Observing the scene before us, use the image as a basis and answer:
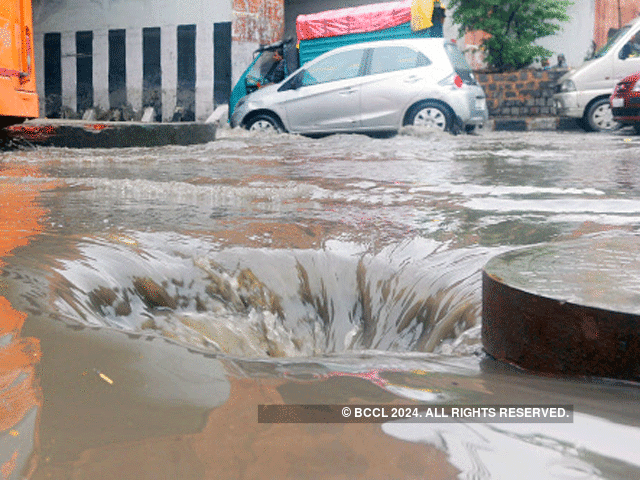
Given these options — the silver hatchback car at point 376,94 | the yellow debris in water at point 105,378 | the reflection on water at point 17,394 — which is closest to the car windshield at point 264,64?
the silver hatchback car at point 376,94

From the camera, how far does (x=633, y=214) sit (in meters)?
3.14

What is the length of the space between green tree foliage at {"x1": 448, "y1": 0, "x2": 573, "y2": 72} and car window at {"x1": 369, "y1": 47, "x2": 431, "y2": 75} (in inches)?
222

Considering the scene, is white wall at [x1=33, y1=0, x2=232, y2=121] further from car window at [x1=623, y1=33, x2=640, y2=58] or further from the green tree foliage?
car window at [x1=623, y1=33, x2=640, y2=58]

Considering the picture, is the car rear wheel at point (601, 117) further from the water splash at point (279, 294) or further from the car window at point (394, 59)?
the water splash at point (279, 294)

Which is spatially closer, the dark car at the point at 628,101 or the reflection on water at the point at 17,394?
the reflection on water at the point at 17,394

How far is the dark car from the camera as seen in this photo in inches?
438

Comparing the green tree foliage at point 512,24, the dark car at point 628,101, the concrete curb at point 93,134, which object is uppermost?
the green tree foliage at point 512,24

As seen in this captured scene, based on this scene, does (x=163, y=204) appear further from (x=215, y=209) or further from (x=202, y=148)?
(x=202, y=148)

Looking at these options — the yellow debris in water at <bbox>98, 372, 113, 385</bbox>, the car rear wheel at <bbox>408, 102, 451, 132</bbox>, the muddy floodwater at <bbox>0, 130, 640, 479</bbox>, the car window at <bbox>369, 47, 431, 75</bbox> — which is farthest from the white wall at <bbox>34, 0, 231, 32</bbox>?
the yellow debris in water at <bbox>98, 372, 113, 385</bbox>

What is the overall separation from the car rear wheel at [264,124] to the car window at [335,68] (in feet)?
2.32

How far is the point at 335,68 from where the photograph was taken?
11.8m

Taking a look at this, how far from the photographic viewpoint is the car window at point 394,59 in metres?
11.3

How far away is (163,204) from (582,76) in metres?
11.1

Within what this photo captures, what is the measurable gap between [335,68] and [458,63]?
5.95 feet
